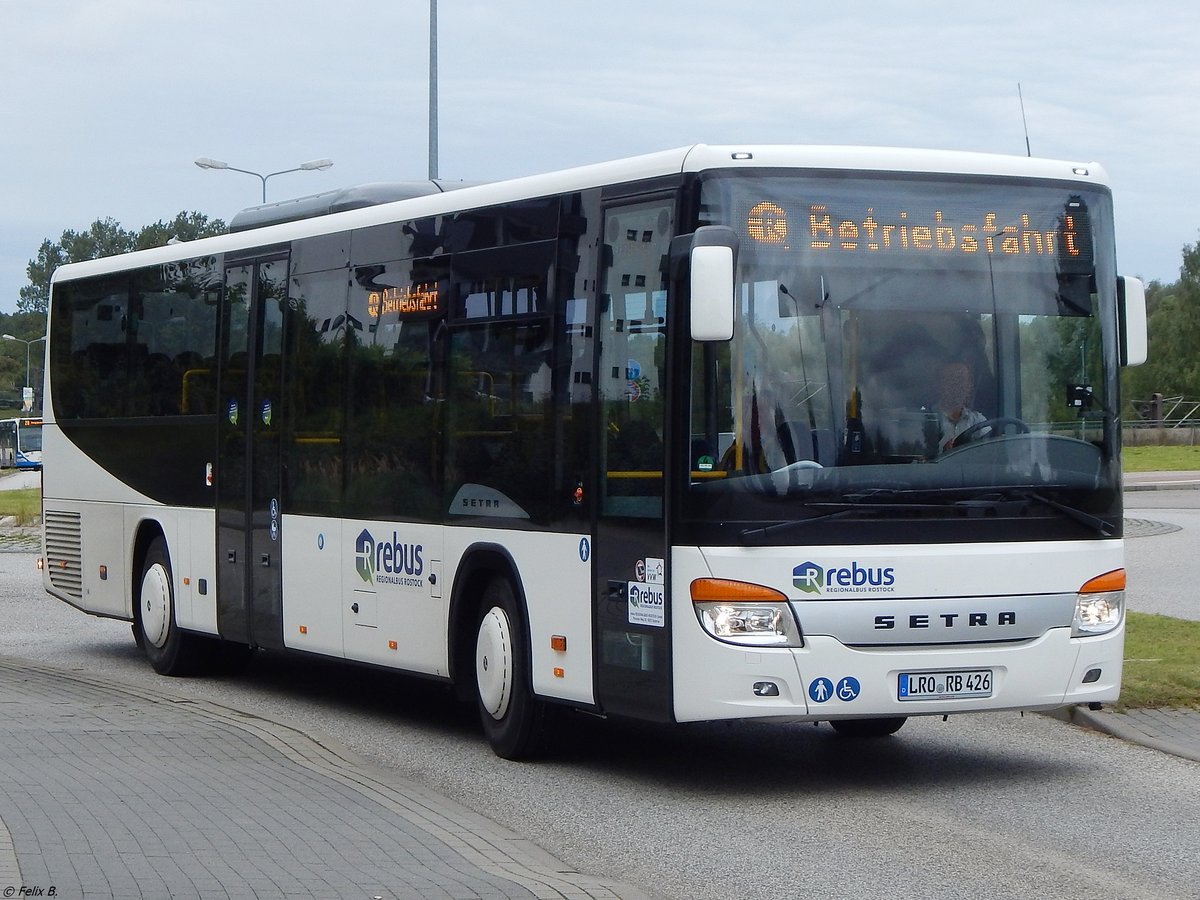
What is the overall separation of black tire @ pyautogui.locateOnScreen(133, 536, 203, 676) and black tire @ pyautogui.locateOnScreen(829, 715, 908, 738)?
585 centimetres

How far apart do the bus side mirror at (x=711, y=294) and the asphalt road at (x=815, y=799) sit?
2217 mm

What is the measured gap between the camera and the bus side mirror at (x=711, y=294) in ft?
29.0

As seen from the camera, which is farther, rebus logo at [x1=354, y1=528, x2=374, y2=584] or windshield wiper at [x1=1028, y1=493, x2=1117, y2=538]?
rebus logo at [x1=354, y1=528, x2=374, y2=584]

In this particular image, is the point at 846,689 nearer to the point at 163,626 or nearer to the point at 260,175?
the point at 163,626

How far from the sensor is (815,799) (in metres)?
9.44

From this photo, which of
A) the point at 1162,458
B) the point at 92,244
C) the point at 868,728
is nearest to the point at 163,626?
the point at 868,728

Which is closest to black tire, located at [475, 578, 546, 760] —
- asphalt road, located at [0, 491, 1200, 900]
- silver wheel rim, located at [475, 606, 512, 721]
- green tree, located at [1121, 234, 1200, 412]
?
silver wheel rim, located at [475, 606, 512, 721]

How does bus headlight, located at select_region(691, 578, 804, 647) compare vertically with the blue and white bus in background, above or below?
below

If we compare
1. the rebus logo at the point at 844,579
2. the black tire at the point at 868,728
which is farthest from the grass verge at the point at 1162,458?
the rebus logo at the point at 844,579

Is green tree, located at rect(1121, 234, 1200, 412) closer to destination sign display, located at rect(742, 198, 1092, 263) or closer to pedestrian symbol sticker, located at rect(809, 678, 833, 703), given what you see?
destination sign display, located at rect(742, 198, 1092, 263)

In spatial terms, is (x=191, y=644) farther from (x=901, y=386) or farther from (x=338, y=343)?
(x=901, y=386)

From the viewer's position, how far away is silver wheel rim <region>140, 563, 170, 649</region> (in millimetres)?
15422

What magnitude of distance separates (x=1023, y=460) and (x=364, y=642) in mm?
4665

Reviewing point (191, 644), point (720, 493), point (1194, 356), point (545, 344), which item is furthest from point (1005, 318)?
point (1194, 356)
